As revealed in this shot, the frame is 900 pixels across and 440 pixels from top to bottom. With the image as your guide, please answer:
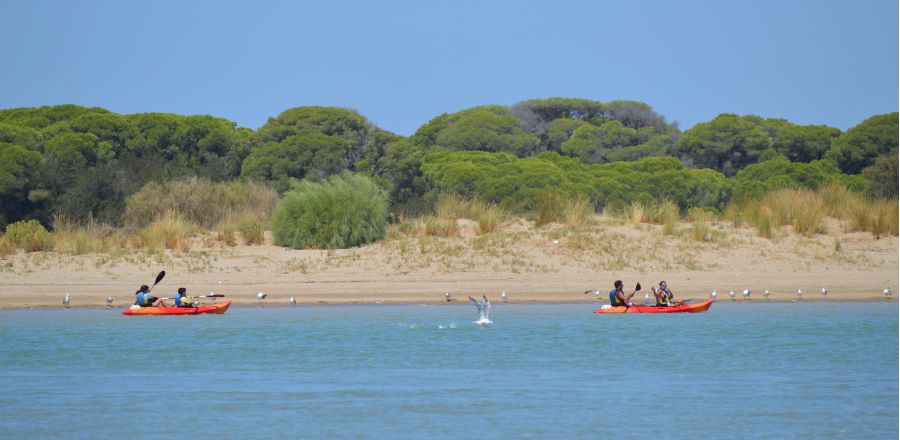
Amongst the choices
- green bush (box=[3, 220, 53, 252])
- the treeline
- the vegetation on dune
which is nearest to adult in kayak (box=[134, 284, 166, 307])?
the vegetation on dune

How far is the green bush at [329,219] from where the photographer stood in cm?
3056

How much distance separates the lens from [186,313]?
24.3m

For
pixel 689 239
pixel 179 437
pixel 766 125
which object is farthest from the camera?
→ pixel 766 125

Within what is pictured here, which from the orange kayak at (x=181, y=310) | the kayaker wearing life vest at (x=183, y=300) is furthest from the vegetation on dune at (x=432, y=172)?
the orange kayak at (x=181, y=310)

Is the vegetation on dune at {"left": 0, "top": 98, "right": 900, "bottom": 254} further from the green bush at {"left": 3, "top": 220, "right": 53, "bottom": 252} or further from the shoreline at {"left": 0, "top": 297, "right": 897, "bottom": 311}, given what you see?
the shoreline at {"left": 0, "top": 297, "right": 897, "bottom": 311}

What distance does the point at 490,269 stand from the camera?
28.6m

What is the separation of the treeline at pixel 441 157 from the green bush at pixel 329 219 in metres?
7.82

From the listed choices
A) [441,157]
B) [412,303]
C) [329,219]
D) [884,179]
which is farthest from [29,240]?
[884,179]

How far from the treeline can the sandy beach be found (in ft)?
30.2

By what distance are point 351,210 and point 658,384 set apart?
14.3 meters

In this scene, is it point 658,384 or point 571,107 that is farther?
point 571,107

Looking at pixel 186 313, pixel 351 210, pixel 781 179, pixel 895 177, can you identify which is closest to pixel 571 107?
pixel 781 179

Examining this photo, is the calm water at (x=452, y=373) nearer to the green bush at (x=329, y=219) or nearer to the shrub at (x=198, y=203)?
the green bush at (x=329, y=219)

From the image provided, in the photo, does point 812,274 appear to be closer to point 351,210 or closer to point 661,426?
point 351,210
